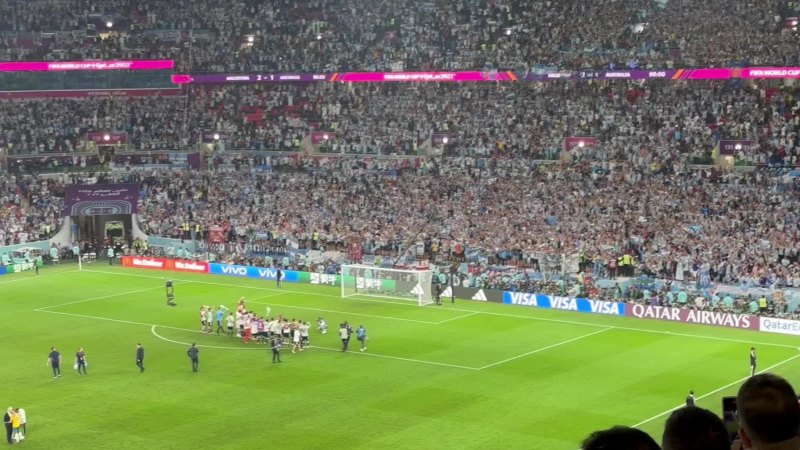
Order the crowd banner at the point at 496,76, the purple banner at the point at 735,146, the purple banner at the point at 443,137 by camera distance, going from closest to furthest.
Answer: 1. the purple banner at the point at 735,146
2. the crowd banner at the point at 496,76
3. the purple banner at the point at 443,137

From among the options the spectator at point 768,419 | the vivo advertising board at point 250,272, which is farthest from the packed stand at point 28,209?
the spectator at point 768,419

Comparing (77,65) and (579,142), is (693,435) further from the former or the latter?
(77,65)

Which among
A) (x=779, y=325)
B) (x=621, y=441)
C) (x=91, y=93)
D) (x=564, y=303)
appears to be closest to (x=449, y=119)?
(x=564, y=303)

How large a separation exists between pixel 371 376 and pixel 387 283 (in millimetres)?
15887

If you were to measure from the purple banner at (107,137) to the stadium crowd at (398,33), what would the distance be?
245 inches

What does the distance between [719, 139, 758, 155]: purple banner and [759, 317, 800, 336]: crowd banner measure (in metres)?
16.0

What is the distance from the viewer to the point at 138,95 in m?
79.2

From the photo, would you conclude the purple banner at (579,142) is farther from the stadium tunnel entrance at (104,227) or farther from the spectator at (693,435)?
the spectator at (693,435)

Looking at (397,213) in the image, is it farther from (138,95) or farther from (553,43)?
(138,95)

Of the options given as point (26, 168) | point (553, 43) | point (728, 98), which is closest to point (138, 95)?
point (26, 168)

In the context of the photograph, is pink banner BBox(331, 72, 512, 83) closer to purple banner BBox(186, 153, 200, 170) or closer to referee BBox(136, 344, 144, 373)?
purple banner BBox(186, 153, 200, 170)

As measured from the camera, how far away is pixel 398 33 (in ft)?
252

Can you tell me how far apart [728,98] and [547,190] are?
472 inches

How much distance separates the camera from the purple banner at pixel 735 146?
57156 millimetres
